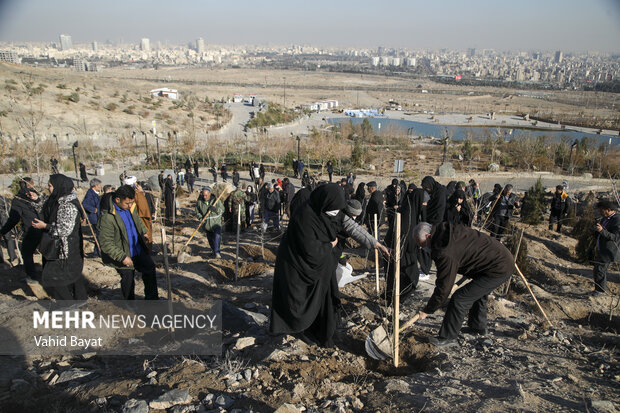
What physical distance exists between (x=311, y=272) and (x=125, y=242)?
2051 millimetres

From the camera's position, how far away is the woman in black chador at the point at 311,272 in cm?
326

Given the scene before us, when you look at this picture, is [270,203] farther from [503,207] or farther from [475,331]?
[475,331]

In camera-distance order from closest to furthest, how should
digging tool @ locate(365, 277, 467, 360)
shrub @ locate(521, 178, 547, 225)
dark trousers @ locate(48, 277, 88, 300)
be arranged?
digging tool @ locate(365, 277, 467, 360) < dark trousers @ locate(48, 277, 88, 300) < shrub @ locate(521, 178, 547, 225)

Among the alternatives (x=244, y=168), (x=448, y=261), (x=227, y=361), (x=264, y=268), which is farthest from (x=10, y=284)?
(x=244, y=168)

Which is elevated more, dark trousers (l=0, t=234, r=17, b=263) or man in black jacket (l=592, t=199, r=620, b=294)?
man in black jacket (l=592, t=199, r=620, b=294)

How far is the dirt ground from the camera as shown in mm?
2717

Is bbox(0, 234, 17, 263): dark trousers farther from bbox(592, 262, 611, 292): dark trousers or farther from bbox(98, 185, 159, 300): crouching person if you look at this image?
bbox(592, 262, 611, 292): dark trousers

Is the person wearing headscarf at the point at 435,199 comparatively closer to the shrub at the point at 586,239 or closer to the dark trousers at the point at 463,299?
the dark trousers at the point at 463,299

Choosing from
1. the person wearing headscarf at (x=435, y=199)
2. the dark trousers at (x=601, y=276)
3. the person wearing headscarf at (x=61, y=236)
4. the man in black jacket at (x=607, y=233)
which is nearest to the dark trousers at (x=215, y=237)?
the person wearing headscarf at (x=61, y=236)

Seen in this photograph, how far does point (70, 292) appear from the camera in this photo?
451cm

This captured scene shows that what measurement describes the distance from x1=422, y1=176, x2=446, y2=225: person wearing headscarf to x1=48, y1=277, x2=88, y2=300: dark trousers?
4125mm

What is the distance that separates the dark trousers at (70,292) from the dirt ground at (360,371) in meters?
0.75

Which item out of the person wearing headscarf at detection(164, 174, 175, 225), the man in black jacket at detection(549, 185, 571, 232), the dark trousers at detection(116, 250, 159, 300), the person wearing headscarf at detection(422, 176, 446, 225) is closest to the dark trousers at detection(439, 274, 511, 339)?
the person wearing headscarf at detection(422, 176, 446, 225)

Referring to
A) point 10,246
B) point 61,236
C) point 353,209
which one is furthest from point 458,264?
point 10,246
